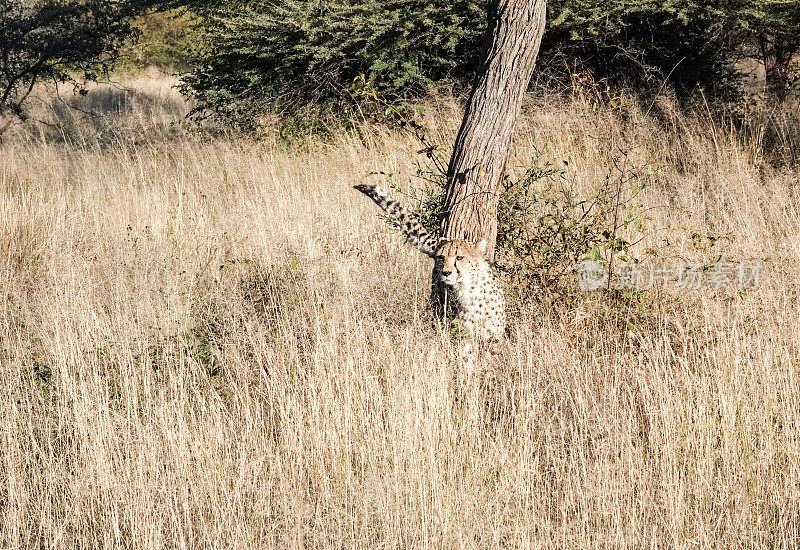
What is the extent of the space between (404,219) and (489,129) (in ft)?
2.37

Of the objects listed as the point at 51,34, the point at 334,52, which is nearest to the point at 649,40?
the point at 334,52

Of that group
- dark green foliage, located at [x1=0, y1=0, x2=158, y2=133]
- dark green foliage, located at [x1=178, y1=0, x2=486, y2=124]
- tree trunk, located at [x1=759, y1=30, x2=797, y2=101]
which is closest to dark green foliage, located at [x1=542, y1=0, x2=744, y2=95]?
tree trunk, located at [x1=759, y1=30, x2=797, y2=101]

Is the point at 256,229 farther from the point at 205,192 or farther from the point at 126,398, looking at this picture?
the point at 126,398

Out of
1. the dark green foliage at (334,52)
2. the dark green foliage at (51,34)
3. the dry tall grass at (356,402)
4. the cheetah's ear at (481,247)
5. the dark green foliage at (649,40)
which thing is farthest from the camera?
the dark green foliage at (51,34)

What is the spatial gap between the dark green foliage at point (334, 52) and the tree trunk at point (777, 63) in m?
3.69

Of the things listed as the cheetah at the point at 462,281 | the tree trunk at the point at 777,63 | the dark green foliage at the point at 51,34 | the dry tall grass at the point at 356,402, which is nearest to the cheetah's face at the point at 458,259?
the cheetah at the point at 462,281

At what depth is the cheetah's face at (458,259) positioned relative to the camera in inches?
154

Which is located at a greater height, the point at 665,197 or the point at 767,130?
the point at 767,130

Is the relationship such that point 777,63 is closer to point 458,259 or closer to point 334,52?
point 334,52

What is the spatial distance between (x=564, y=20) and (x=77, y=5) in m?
6.62

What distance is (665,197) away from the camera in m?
6.16

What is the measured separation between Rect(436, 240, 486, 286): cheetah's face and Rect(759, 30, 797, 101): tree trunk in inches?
252

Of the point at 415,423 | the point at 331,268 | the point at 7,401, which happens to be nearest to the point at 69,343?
the point at 7,401

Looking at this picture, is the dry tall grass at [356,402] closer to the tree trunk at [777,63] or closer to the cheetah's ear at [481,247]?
the cheetah's ear at [481,247]
